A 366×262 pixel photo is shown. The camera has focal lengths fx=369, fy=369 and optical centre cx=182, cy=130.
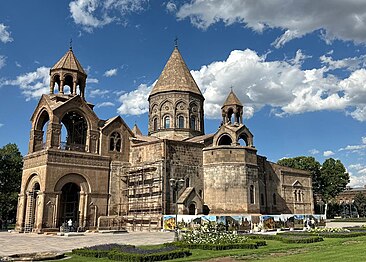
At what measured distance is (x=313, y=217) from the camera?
36250 mm

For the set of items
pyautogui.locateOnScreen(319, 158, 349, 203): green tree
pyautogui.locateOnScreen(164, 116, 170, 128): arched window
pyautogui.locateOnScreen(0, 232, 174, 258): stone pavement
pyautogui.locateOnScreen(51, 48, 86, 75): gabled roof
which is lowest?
pyautogui.locateOnScreen(0, 232, 174, 258): stone pavement

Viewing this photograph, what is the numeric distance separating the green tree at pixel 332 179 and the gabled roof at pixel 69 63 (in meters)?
46.0

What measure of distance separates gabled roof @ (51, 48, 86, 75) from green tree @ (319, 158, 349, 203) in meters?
46.0

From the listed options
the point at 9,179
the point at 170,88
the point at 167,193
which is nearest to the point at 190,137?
the point at 170,88

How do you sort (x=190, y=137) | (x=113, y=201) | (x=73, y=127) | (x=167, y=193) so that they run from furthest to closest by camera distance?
(x=190, y=137), (x=73, y=127), (x=113, y=201), (x=167, y=193)

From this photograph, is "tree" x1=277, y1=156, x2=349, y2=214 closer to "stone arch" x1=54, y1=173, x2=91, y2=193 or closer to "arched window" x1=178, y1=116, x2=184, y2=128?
"arched window" x1=178, y1=116, x2=184, y2=128

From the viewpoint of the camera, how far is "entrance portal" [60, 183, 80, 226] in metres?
34.7

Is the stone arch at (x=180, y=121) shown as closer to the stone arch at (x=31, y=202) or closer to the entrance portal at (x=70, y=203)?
the entrance portal at (x=70, y=203)

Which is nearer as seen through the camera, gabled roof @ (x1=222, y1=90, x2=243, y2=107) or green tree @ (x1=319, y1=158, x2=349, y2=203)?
gabled roof @ (x1=222, y1=90, x2=243, y2=107)

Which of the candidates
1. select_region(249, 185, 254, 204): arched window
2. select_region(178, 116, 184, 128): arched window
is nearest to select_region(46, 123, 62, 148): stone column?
select_region(178, 116, 184, 128): arched window

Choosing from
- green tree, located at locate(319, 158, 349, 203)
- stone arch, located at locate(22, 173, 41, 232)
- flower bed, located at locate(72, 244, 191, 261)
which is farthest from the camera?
green tree, located at locate(319, 158, 349, 203)

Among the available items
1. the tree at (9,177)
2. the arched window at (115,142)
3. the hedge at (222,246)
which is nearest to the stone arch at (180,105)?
the arched window at (115,142)

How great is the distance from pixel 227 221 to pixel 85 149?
15.5 meters

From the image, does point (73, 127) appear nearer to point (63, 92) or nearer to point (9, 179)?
point (63, 92)
